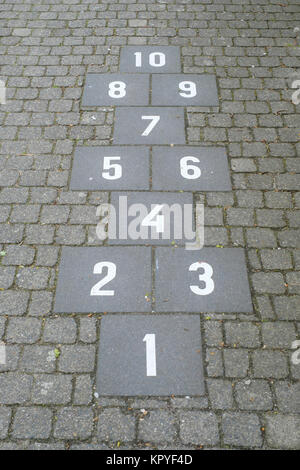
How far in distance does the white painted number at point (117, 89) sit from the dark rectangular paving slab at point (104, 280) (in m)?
2.70

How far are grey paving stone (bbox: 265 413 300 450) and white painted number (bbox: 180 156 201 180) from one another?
2.82m

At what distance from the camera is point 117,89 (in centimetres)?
658

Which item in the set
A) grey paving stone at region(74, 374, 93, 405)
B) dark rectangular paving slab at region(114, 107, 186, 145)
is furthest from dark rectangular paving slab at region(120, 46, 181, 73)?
grey paving stone at region(74, 374, 93, 405)

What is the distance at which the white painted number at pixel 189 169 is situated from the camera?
548 centimetres

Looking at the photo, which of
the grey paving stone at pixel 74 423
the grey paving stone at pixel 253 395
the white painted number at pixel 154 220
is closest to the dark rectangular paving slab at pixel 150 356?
the grey paving stone at pixel 74 423

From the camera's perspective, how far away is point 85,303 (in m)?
4.42

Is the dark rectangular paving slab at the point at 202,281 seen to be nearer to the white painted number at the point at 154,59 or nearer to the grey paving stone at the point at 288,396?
the grey paving stone at the point at 288,396

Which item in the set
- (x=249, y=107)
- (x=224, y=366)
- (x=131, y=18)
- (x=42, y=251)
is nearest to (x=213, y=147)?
(x=249, y=107)

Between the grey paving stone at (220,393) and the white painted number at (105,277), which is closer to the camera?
the grey paving stone at (220,393)

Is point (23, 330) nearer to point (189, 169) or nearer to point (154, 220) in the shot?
point (154, 220)

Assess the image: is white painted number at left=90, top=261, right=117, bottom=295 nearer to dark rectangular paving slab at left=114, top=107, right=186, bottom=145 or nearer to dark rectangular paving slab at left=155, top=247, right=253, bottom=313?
dark rectangular paving slab at left=155, top=247, right=253, bottom=313

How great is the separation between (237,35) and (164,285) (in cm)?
489

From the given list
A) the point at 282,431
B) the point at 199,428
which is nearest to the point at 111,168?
the point at 199,428

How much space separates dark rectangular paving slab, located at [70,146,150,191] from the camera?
5.39 meters
